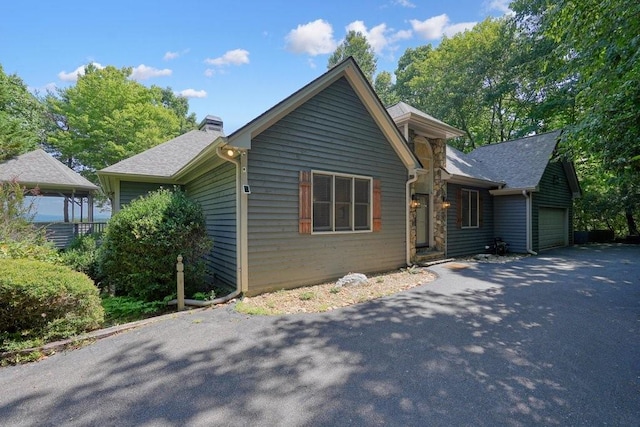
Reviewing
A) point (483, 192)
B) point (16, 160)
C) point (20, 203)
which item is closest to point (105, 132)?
point (16, 160)

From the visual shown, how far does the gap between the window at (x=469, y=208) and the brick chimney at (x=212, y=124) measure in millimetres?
11388

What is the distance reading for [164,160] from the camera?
10484mm

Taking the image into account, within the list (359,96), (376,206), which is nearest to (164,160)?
(359,96)

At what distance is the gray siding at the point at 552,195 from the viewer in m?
12.2

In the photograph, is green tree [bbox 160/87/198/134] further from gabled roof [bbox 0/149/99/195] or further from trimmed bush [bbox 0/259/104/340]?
trimmed bush [bbox 0/259/104/340]

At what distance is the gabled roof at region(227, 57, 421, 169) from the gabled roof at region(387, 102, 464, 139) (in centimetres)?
119

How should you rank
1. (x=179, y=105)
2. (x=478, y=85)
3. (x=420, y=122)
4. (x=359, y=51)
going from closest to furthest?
1. (x=420, y=122)
2. (x=478, y=85)
3. (x=359, y=51)
4. (x=179, y=105)

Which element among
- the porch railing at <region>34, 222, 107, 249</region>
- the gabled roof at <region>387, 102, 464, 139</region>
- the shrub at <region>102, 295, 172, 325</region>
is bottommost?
the shrub at <region>102, 295, 172, 325</region>

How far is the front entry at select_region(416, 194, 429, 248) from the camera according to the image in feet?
33.8

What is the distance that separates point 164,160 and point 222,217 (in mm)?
5485

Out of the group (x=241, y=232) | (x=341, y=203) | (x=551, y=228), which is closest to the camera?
(x=241, y=232)

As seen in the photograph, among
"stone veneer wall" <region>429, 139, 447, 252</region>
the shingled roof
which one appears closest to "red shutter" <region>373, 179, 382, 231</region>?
"stone veneer wall" <region>429, 139, 447, 252</region>

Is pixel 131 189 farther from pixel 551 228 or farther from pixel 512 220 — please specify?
pixel 551 228

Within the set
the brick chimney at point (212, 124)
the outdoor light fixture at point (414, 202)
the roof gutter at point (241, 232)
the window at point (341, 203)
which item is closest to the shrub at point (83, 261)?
the roof gutter at point (241, 232)
